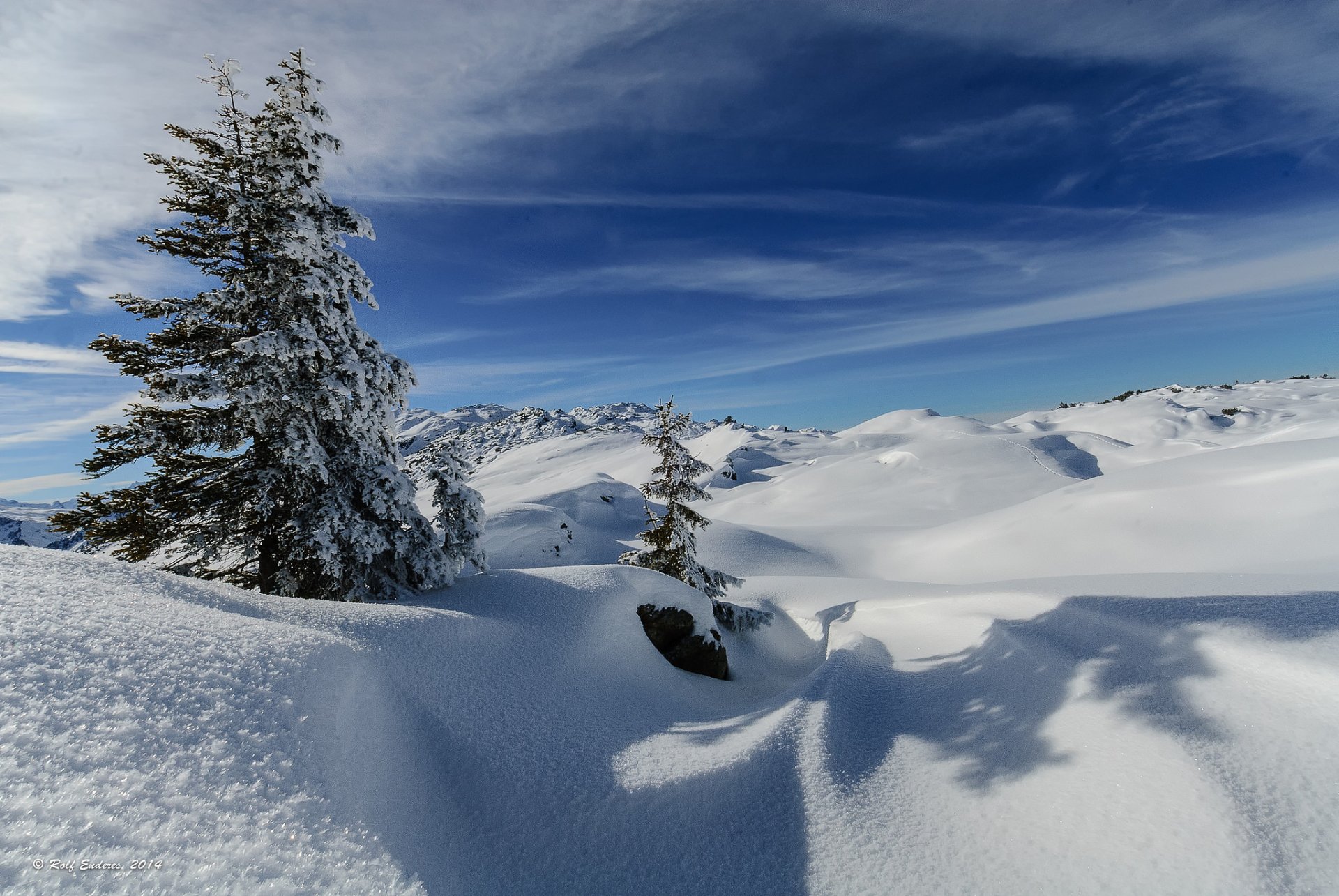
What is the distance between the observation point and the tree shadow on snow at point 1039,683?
15.8 feet

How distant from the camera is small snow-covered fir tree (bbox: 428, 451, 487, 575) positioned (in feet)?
30.7

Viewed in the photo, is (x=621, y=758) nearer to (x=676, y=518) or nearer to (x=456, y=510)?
(x=456, y=510)

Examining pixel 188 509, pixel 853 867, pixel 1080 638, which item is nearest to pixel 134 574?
pixel 188 509

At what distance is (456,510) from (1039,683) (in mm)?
8899

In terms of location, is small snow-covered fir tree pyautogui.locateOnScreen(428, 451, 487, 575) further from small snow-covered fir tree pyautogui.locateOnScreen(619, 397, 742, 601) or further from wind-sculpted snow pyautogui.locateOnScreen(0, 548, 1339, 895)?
small snow-covered fir tree pyautogui.locateOnScreen(619, 397, 742, 601)

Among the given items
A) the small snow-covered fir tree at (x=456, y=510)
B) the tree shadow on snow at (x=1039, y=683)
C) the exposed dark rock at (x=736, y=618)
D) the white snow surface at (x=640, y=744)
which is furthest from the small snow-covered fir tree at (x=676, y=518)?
the tree shadow on snow at (x=1039, y=683)

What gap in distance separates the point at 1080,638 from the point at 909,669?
2.31 metres

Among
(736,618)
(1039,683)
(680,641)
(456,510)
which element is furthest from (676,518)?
(1039,683)

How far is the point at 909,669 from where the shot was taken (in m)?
7.74

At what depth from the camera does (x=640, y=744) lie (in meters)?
5.54

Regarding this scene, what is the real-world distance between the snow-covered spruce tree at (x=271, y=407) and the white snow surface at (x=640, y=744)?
2004mm

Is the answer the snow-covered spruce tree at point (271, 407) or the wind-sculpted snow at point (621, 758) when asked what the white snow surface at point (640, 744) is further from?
the snow-covered spruce tree at point (271, 407)

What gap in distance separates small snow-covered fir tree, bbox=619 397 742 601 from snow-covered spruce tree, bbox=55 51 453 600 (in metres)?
7.16

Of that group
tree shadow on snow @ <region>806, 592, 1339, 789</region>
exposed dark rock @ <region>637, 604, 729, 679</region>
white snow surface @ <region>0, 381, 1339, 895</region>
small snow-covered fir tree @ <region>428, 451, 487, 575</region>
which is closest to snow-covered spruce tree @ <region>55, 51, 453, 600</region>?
small snow-covered fir tree @ <region>428, 451, 487, 575</region>
